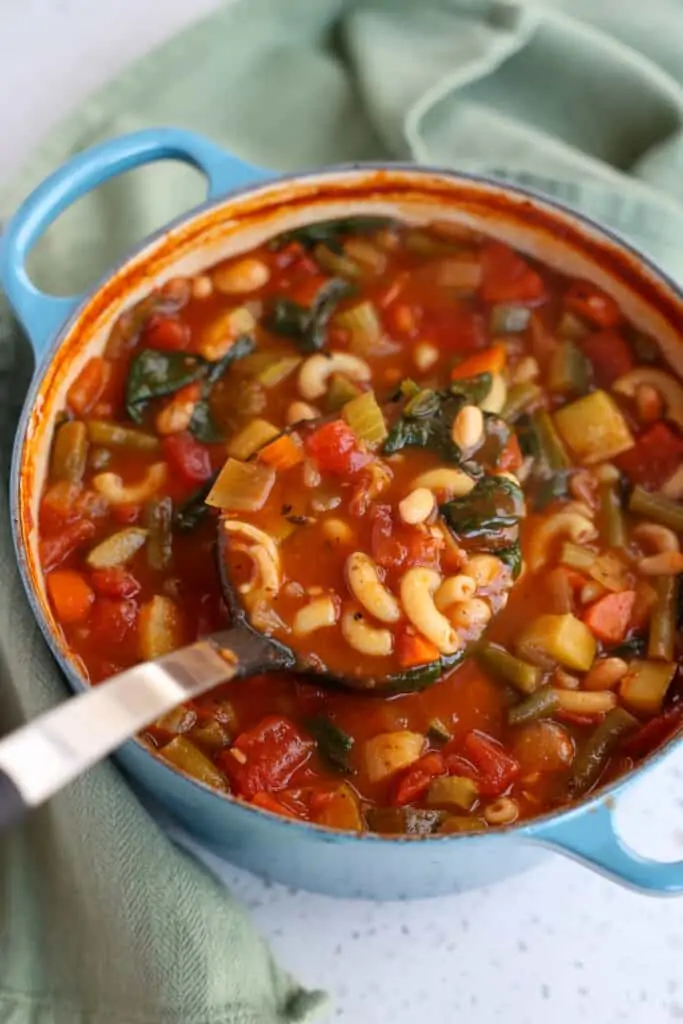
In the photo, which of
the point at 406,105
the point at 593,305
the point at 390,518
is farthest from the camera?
the point at 406,105

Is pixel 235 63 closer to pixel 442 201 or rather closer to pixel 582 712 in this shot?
pixel 442 201

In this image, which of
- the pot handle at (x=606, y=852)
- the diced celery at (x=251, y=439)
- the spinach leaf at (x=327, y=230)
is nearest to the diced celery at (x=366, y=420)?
the diced celery at (x=251, y=439)

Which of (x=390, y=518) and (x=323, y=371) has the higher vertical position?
(x=323, y=371)

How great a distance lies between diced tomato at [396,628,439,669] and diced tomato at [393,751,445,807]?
0.50ft

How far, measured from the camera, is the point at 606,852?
1760 mm

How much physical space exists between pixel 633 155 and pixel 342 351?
83cm

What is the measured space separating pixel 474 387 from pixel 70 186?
30.3 inches

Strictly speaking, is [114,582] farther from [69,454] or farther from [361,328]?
[361,328]

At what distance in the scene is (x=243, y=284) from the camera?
248 cm

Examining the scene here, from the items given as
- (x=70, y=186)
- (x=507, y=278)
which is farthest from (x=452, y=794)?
(x=70, y=186)

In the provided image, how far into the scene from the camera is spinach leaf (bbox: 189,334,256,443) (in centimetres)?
233

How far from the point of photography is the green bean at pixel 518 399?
2367 mm

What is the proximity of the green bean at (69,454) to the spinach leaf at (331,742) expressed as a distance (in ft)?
1.98

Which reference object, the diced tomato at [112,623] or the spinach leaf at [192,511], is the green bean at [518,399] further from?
the diced tomato at [112,623]
